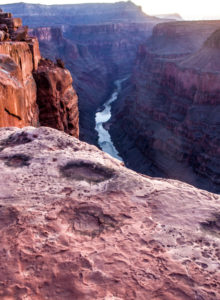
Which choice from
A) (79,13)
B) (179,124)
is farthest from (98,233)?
(79,13)

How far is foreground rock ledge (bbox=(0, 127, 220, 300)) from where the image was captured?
8.18ft

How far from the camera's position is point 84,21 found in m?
117

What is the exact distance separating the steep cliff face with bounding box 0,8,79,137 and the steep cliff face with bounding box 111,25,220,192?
50.9 ft

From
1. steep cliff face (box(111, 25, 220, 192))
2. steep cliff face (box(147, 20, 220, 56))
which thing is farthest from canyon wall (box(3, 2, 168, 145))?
steep cliff face (box(147, 20, 220, 56))

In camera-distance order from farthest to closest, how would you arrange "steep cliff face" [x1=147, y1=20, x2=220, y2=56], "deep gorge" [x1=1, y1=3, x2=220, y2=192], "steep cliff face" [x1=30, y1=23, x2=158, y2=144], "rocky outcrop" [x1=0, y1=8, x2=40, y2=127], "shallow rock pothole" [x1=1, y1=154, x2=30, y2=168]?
"steep cliff face" [x1=30, y1=23, x2=158, y2=144] → "steep cliff face" [x1=147, y1=20, x2=220, y2=56] → "deep gorge" [x1=1, y1=3, x2=220, y2=192] → "rocky outcrop" [x1=0, y1=8, x2=40, y2=127] → "shallow rock pothole" [x1=1, y1=154, x2=30, y2=168]

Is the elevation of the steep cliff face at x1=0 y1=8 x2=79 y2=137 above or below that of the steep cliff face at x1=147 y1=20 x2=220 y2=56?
below

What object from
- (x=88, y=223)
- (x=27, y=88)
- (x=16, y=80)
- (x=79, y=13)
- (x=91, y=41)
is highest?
(x=79, y=13)

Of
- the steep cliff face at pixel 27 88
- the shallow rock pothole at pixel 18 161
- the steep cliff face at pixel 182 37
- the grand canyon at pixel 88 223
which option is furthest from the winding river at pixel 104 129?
the shallow rock pothole at pixel 18 161

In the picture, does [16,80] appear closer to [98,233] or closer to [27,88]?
[27,88]

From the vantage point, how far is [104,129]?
4525cm

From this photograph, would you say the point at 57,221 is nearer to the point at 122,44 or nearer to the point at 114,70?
the point at 114,70

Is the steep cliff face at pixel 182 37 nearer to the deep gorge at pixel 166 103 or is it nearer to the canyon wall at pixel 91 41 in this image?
the deep gorge at pixel 166 103

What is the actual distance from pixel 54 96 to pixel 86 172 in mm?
9919

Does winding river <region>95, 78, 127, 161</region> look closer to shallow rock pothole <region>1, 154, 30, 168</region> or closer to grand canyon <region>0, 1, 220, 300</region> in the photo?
grand canyon <region>0, 1, 220, 300</region>
